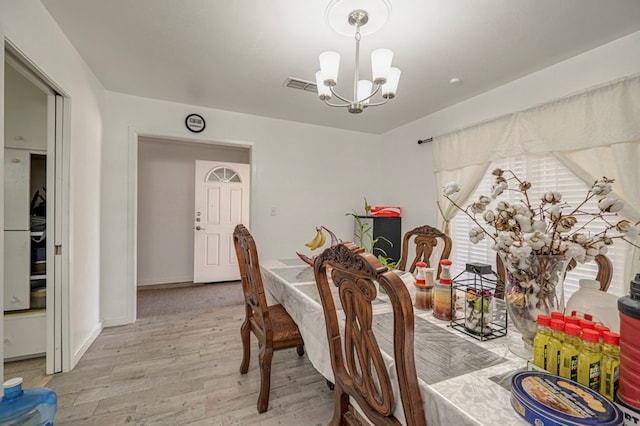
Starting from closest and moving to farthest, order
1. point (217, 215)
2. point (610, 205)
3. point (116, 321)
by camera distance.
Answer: point (610, 205), point (116, 321), point (217, 215)

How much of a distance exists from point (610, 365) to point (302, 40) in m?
2.17

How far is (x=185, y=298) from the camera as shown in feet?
12.4

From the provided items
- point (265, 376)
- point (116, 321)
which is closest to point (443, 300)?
point (265, 376)

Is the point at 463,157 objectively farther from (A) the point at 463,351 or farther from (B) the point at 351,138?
(A) the point at 463,351

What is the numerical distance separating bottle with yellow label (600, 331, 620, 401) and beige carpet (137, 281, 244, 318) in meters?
3.47

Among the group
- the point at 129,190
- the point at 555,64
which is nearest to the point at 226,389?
the point at 129,190

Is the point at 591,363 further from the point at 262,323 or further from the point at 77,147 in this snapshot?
the point at 77,147

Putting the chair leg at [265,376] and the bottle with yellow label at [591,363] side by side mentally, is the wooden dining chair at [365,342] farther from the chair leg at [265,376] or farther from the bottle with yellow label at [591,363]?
the chair leg at [265,376]

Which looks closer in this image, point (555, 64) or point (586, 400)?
point (586, 400)

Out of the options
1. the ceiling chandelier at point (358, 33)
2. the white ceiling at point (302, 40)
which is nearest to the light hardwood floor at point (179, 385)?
the ceiling chandelier at point (358, 33)

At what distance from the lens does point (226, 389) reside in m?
1.88

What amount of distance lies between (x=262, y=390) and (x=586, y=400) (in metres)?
1.53

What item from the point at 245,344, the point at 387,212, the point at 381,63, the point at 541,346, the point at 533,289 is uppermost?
the point at 381,63

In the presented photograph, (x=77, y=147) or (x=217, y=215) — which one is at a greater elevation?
(x=77, y=147)
